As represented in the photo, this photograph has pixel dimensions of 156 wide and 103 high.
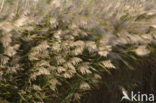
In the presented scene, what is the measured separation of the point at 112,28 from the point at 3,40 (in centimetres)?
119

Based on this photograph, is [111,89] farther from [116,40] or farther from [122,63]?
[116,40]

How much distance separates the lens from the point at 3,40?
247cm

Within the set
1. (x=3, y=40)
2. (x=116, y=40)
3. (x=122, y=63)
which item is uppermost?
(x=3, y=40)

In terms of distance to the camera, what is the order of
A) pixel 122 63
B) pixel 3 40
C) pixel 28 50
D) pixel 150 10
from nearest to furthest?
pixel 3 40 → pixel 28 50 → pixel 122 63 → pixel 150 10

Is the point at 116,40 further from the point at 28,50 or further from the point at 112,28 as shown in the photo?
the point at 28,50

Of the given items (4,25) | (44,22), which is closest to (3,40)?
(4,25)

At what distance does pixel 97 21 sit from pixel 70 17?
321mm

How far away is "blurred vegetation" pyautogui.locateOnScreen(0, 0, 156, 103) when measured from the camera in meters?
2.64

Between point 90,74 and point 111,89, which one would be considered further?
point 111,89

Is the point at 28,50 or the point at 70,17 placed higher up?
the point at 70,17

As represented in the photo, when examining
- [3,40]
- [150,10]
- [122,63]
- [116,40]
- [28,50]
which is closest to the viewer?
[3,40]

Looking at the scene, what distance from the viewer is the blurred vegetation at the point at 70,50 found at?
2.64 meters

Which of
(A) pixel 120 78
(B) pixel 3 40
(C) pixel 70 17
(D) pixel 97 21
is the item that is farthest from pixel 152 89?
(B) pixel 3 40

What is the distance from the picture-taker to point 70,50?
2.85 m
